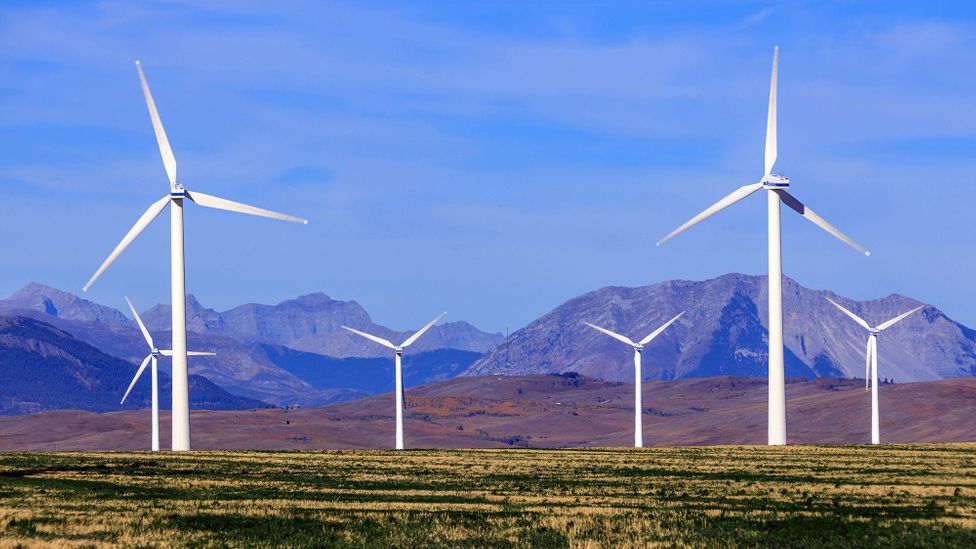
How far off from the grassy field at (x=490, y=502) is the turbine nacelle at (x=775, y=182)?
2844 centimetres

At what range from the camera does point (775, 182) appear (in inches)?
4230

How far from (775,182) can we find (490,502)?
5886cm

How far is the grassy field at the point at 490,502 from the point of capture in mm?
44031

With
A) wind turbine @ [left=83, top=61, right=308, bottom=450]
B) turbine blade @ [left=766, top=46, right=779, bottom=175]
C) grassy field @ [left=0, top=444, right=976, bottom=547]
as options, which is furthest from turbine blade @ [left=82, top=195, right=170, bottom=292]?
turbine blade @ [left=766, top=46, right=779, bottom=175]

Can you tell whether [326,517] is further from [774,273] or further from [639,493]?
[774,273]

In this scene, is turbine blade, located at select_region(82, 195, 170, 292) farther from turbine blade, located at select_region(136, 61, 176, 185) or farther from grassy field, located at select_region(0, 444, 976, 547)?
grassy field, located at select_region(0, 444, 976, 547)

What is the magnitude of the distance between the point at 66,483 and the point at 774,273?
58952 mm

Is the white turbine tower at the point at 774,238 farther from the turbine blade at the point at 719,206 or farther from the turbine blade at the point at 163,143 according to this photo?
the turbine blade at the point at 163,143

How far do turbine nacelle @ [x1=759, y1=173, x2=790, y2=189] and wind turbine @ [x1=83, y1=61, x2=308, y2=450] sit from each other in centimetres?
3571

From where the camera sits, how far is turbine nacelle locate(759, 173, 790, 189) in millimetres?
107438

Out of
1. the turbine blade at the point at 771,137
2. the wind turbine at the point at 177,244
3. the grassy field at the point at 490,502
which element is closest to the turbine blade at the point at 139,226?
the wind turbine at the point at 177,244

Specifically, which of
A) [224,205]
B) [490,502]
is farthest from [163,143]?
[490,502]

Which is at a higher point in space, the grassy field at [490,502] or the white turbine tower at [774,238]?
the white turbine tower at [774,238]

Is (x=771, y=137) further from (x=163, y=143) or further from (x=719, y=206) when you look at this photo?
(x=163, y=143)
